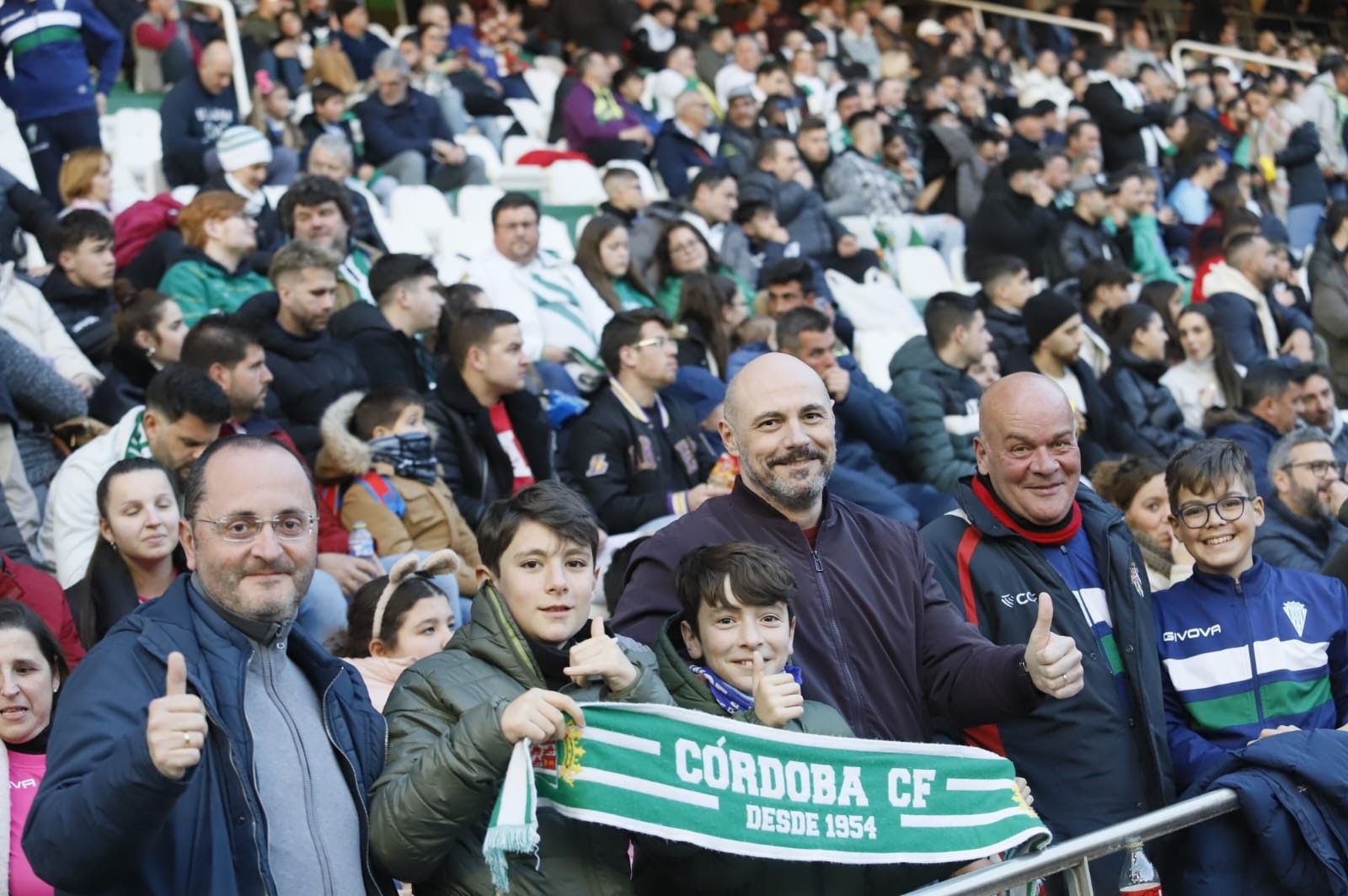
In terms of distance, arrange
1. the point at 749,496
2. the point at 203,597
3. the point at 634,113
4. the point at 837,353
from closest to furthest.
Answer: the point at 203,597 < the point at 749,496 < the point at 837,353 < the point at 634,113

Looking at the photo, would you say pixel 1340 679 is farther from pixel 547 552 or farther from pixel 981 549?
pixel 547 552

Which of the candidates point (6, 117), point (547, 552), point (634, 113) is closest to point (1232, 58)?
point (634, 113)

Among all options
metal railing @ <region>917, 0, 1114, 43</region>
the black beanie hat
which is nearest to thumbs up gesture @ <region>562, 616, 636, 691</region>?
the black beanie hat

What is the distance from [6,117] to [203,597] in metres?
6.98

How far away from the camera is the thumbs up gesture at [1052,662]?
3.38 metres

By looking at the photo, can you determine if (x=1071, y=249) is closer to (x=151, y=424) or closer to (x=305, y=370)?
(x=305, y=370)

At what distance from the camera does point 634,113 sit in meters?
12.9

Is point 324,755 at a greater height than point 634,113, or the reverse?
point 634,113

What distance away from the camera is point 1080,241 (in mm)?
11453

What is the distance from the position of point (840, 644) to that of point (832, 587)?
4.9 inches

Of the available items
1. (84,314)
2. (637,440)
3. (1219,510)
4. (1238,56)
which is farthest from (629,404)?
(1238,56)

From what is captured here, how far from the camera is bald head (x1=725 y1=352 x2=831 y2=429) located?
3.74 metres

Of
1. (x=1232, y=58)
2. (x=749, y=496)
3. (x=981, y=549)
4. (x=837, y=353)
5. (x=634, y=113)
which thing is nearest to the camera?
(x=749, y=496)

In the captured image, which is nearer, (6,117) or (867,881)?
(867,881)
